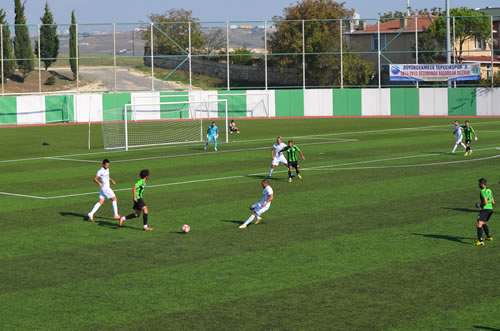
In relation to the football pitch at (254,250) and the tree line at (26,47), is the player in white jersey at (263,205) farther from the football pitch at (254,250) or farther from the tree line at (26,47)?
the tree line at (26,47)

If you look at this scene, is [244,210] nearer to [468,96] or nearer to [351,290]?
[351,290]

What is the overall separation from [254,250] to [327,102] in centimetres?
5477

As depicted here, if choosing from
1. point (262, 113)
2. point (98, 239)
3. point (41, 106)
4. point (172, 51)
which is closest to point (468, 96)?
point (262, 113)

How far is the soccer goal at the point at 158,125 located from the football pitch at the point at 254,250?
40.9 ft

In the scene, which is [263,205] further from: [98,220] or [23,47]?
[23,47]

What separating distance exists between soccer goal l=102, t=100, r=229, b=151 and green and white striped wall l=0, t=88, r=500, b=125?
28 cm

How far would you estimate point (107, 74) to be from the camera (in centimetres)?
9850

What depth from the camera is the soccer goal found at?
1881 inches

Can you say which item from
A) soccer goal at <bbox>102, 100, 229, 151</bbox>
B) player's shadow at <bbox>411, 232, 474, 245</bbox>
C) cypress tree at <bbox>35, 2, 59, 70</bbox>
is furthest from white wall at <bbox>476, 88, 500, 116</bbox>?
player's shadow at <bbox>411, 232, 474, 245</bbox>

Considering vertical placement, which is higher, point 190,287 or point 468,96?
point 468,96

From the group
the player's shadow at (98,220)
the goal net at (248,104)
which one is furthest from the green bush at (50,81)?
the player's shadow at (98,220)

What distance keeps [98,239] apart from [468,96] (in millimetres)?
56898

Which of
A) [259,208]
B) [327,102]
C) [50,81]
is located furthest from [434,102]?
[259,208]

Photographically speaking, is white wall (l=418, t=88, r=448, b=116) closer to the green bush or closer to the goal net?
the goal net
